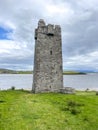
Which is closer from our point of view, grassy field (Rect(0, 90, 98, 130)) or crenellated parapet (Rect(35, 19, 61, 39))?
grassy field (Rect(0, 90, 98, 130))

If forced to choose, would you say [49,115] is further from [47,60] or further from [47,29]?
[47,29]

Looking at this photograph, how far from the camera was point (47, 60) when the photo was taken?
180 ft

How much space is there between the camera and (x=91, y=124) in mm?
27922

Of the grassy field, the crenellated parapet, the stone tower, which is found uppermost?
the crenellated parapet

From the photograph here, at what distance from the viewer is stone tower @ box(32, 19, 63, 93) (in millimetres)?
54000

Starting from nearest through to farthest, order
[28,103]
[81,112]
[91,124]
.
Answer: [91,124]
[81,112]
[28,103]

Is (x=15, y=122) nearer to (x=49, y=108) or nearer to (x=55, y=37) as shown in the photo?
(x=49, y=108)

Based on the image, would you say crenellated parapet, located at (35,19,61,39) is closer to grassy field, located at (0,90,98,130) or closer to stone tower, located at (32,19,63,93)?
stone tower, located at (32,19,63,93)

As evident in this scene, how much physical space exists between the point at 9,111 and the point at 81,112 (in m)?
9.17

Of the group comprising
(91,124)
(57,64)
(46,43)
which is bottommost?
(91,124)

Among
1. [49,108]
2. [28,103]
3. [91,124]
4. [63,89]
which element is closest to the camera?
[91,124]

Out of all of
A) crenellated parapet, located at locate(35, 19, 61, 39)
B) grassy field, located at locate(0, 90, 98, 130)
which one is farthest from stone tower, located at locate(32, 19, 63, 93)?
grassy field, located at locate(0, 90, 98, 130)

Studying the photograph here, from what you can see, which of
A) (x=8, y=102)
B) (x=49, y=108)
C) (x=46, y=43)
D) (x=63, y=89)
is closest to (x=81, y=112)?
(x=49, y=108)

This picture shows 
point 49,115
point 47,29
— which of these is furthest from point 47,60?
point 49,115
